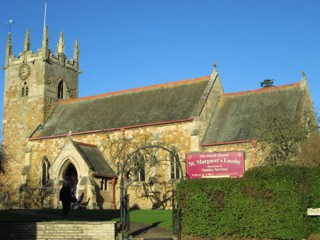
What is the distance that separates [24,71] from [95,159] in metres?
16.4

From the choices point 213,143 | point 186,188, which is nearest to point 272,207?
point 186,188

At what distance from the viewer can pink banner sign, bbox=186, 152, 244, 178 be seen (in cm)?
2318

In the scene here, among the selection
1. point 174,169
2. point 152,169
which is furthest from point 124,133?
point 174,169

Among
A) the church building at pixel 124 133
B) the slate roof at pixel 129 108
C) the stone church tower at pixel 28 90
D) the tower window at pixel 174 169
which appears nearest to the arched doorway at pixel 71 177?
the church building at pixel 124 133

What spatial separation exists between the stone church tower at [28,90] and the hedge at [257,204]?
2945cm

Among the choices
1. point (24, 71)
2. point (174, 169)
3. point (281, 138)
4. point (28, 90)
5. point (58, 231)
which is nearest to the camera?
point (58, 231)

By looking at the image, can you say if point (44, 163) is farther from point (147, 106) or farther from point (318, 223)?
point (318, 223)

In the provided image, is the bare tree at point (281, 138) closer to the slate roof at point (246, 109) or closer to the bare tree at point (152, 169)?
the slate roof at point (246, 109)

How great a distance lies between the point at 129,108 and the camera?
42281mm

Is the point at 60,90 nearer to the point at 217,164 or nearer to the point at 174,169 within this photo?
the point at 174,169

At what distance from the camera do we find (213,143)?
118 ft

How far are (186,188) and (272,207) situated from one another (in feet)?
12.3

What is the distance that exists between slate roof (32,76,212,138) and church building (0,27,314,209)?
0.11 m

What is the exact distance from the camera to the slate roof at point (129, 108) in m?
39.0
